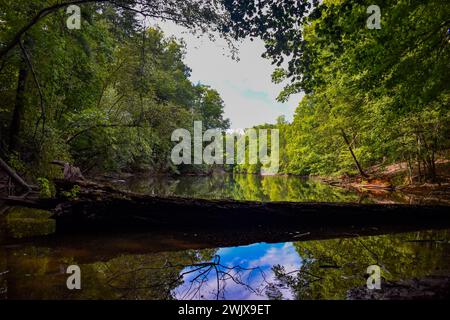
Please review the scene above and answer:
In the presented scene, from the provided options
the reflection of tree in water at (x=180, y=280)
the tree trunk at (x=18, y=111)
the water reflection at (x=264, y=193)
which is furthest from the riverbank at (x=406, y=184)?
the tree trunk at (x=18, y=111)

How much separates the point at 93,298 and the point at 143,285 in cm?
58

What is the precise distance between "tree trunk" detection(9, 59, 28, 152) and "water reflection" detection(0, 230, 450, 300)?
4.35 metres

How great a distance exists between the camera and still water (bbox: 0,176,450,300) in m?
3.00

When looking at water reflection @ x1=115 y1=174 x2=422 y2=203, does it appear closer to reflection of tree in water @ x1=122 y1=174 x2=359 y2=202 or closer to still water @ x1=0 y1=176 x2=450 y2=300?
reflection of tree in water @ x1=122 y1=174 x2=359 y2=202

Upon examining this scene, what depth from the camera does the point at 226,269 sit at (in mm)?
3838

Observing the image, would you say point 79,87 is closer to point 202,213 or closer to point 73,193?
point 73,193

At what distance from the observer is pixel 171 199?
240 inches

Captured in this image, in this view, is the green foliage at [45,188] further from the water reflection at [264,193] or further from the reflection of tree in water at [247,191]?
the reflection of tree in water at [247,191]

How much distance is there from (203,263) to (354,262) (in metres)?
2.43

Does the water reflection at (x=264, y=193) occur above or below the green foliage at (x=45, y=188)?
below

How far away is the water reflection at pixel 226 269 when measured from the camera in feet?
9.71

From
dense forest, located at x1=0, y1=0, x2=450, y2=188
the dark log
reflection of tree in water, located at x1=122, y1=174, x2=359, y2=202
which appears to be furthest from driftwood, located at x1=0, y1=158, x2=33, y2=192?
reflection of tree in water, located at x1=122, y1=174, x2=359, y2=202

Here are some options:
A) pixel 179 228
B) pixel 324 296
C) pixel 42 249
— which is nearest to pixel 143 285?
pixel 324 296

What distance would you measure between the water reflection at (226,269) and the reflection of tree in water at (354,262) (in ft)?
0.04
